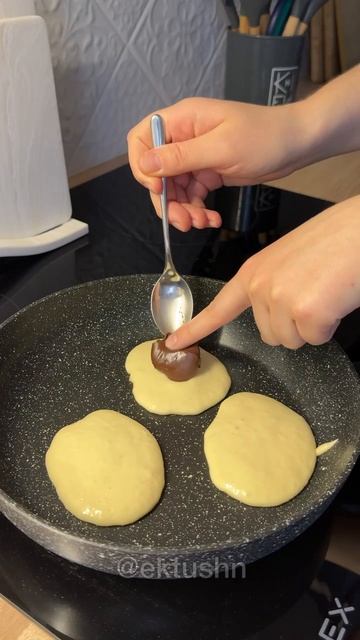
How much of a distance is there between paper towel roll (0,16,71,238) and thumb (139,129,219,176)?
0.27 m

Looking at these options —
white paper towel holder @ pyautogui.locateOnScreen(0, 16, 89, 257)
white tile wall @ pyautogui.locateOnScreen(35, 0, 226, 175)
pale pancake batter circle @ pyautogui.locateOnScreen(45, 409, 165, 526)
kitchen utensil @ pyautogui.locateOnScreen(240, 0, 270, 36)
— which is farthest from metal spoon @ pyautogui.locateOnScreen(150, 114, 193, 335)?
kitchen utensil @ pyautogui.locateOnScreen(240, 0, 270, 36)

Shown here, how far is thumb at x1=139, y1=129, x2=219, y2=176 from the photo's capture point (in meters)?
0.73

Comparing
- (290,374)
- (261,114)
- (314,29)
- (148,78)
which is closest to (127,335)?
(290,374)

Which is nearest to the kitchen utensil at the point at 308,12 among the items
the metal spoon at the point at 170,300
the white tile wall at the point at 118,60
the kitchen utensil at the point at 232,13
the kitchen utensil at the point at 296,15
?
the kitchen utensil at the point at 296,15

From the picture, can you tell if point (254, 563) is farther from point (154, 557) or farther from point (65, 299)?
point (65, 299)

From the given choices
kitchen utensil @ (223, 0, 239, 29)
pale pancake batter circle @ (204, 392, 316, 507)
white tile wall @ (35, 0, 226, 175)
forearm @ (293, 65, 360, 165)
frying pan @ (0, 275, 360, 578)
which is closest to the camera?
frying pan @ (0, 275, 360, 578)

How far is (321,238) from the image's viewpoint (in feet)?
1.82

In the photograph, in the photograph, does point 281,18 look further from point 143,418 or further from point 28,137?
point 143,418

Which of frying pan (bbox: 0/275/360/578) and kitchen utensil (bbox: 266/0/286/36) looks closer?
frying pan (bbox: 0/275/360/578)

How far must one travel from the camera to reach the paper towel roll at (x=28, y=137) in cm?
88

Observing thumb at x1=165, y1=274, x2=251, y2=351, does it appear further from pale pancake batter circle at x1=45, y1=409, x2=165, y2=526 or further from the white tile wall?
the white tile wall

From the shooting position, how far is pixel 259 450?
67 cm

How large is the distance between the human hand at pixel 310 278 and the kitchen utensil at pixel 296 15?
775mm

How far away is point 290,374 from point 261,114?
35cm
